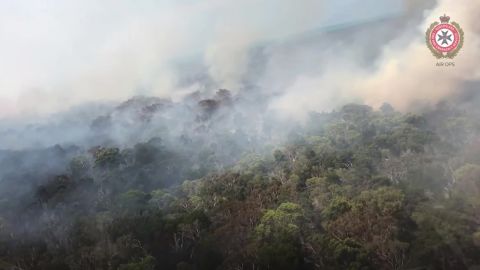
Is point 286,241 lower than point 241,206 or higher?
lower

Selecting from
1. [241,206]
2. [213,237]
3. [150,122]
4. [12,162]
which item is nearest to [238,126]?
[150,122]

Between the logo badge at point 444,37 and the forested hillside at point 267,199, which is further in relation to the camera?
the logo badge at point 444,37

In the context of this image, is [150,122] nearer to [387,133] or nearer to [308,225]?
[387,133]

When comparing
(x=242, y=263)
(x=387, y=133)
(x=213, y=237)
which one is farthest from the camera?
(x=387, y=133)

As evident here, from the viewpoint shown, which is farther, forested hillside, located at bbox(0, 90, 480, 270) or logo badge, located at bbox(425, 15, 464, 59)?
logo badge, located at bbox(425, 15, 464, 59)

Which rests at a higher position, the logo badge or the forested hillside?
the logo badge

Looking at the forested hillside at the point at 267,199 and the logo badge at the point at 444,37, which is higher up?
the logo badge at the point at 444,37

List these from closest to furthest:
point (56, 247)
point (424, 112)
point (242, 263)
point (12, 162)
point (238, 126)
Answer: point (242, 263), point (56, 247), point (424, 112), point (12, 162), point (238, 126)

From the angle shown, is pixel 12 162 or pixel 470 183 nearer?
pixel 470 183
